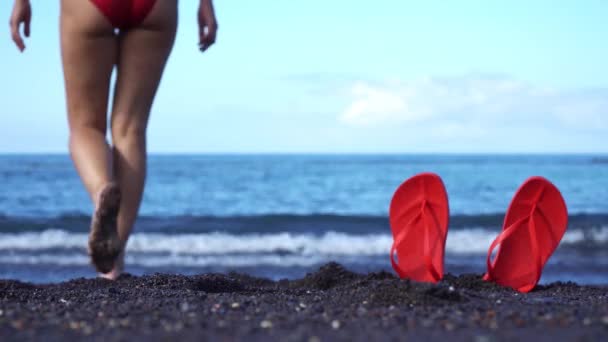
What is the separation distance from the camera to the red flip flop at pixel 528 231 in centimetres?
374

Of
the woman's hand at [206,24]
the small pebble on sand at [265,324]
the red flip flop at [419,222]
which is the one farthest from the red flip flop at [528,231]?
the small pebble on sand at [265,324]

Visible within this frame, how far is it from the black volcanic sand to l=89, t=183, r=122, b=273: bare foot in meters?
0.18

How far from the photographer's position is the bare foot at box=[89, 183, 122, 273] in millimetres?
2324

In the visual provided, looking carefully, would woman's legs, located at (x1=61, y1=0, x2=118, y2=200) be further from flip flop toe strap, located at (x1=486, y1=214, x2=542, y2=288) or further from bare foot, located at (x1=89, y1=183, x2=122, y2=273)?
flip flop toe strap, located at (x1=486, y1=214, x2=542, y2=288)

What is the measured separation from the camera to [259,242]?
8094 millimetres

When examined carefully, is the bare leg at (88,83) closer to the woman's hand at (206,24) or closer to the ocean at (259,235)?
the woman's hand at (206,24)

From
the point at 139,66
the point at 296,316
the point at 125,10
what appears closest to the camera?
the point at 296,316

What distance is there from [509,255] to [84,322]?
2.43 metres

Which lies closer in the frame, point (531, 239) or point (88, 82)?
point (88, 82)

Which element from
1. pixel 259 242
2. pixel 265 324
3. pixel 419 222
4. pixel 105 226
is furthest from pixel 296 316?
pixel 259 242

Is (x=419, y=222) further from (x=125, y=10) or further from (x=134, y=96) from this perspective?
(x=125, y=10)

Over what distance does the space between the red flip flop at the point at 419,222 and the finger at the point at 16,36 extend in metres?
2.00

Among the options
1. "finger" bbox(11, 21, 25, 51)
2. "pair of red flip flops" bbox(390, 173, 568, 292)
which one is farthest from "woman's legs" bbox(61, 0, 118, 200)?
"pair of red flip flops" bbox(390, 173, 568, 292)

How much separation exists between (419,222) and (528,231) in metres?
0.56
